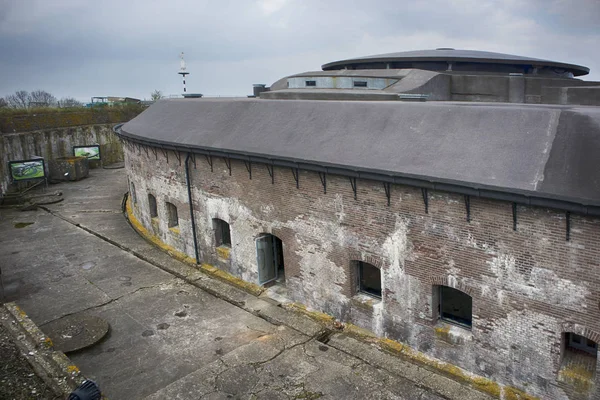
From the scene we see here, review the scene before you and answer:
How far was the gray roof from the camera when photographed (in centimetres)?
798

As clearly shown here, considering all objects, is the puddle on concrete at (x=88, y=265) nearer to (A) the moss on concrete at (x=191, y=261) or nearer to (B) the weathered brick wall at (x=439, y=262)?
(A) the moss on concrete at (x=191, y=261)

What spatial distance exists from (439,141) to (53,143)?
27392 millimetres

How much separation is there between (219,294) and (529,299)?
7.75 metres

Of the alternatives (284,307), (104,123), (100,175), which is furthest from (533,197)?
(104,123)

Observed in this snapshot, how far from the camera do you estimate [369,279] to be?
443 inches

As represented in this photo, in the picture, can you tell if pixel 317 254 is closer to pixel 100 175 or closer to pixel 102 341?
pixel 102 341

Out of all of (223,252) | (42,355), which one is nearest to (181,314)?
(223,252)

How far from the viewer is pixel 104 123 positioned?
114 ft

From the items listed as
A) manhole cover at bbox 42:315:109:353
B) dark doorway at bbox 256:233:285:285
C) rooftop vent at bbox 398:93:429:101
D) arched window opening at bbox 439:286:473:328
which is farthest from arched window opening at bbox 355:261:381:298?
manhole cover at bbox 42:315:109:353

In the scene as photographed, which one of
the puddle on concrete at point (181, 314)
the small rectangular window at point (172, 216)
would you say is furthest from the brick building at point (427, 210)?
the puddle on concrete at point (181, 314)

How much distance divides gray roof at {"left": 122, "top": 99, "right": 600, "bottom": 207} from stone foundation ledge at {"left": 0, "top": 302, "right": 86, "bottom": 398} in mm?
5841

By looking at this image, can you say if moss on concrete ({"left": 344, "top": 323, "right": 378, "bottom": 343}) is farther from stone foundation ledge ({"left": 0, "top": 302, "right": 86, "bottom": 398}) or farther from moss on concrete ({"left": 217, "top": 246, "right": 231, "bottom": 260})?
stone foundation ledge ({"left": 0, "top": 302, "right": 86, "bottom": 398})

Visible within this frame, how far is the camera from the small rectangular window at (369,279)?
36.4ft

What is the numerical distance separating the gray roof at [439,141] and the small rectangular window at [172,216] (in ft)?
10.9
